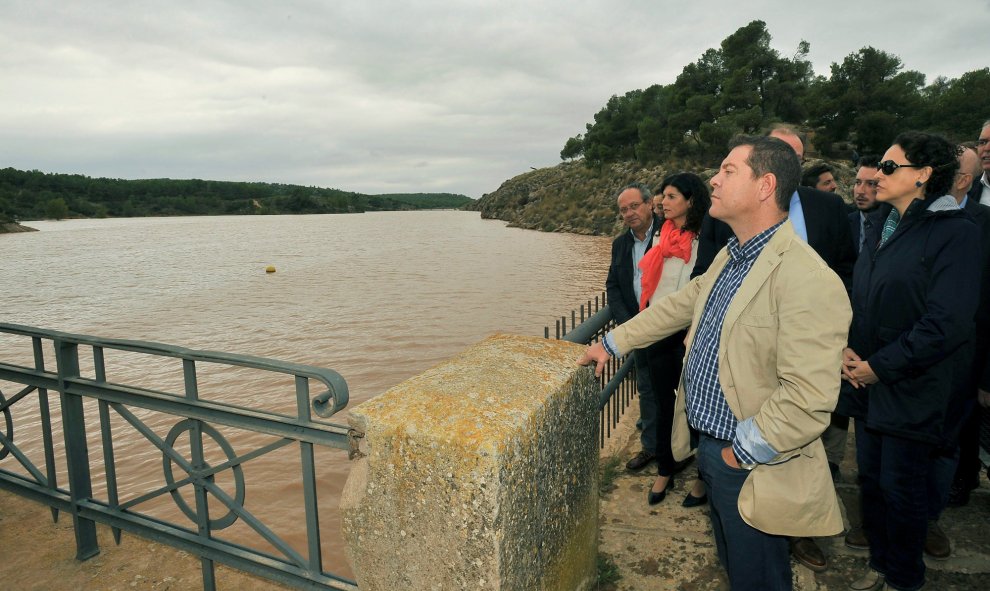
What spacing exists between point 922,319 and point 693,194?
1.51 m

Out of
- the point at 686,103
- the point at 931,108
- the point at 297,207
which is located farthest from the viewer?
→ the point at 297,207

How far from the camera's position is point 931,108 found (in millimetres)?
35375

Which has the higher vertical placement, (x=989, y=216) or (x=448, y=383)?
(x=989, y=216)

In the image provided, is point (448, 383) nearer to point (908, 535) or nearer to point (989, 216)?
point (908, 535)

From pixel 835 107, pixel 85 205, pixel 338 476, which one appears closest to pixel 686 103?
pixel 835 107

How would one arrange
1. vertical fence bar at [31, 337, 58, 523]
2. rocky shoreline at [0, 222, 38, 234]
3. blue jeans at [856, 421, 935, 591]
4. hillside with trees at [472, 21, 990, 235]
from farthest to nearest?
rocky shoreline at [0, 222, 38, 234], hillside with trees at [472, 21, 990, 235], vertical fence bar at [31, 337, 58, 523], blue jeans at [856, 421, 935, 591]

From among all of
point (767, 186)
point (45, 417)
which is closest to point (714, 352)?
point (767, 186)

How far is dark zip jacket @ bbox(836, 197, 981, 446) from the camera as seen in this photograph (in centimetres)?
213

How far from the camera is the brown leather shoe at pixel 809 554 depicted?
2574mm

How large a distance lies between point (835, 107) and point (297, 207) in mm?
131782

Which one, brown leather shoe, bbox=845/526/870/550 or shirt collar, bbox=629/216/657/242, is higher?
shirt collar, bbox=629/216/657/242

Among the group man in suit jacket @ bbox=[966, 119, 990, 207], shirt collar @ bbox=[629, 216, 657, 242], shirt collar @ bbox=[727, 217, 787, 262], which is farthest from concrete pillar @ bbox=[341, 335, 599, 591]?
man in suit jacket @ bbox=[966, 119, 990, 207]

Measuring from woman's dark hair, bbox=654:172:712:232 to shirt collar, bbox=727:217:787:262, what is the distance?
153 centimetres

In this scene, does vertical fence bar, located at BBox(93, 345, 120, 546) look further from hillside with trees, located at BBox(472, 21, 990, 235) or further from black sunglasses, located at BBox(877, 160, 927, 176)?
hillside with trees, located at BBox(472, 21, 990, 235)
